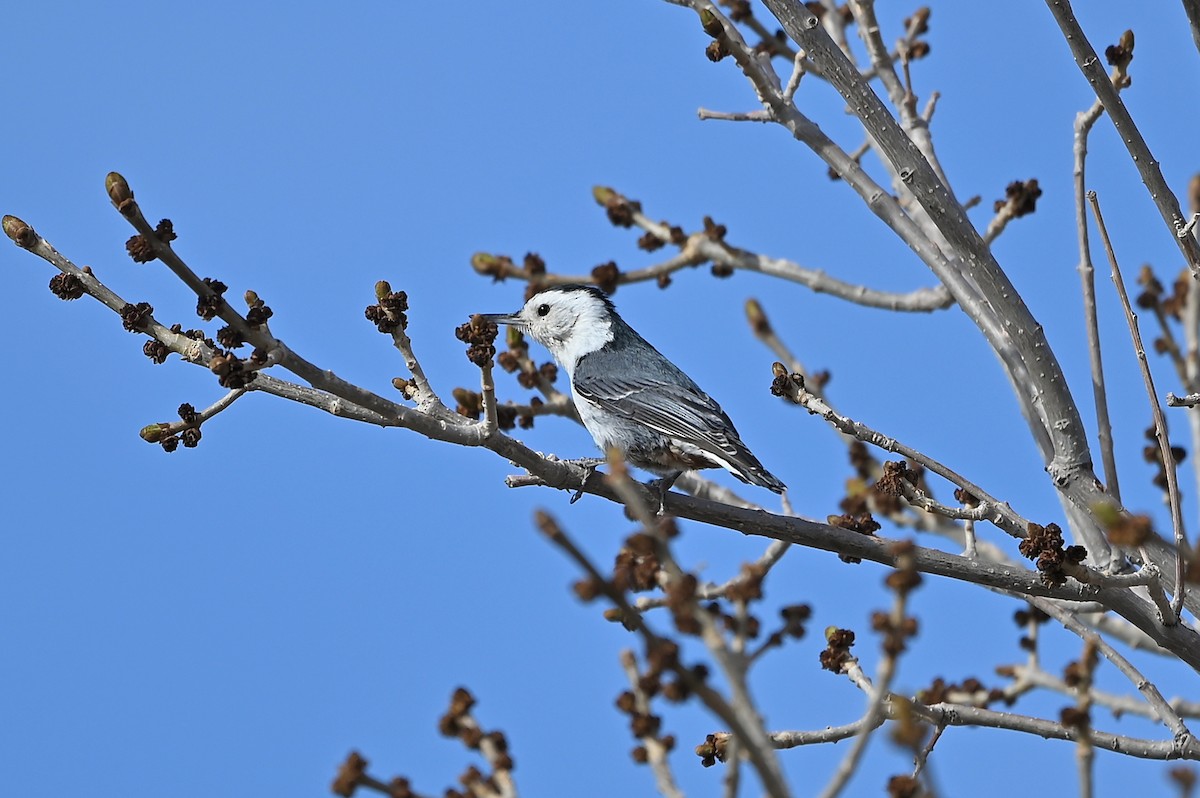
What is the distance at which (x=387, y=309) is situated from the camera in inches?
192

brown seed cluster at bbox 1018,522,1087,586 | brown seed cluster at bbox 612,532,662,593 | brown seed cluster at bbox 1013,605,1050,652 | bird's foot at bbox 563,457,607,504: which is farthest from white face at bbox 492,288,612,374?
brown seed cluster at bbox 612,532,662,593

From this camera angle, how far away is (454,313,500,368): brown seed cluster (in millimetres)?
4621

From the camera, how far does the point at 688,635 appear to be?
2668 mm

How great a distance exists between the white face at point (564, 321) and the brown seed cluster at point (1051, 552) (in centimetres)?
373

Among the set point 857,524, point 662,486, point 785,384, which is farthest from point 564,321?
point 857,524

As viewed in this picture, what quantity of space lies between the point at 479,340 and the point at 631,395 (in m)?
2.55

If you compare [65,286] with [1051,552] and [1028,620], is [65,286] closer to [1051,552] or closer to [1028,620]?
[1051,552]

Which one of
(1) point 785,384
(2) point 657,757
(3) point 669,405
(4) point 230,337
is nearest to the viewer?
(2) point 657,757

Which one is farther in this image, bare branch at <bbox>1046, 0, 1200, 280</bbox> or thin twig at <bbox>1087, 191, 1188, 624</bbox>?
bare branch at <bbox>1046, 0, 1200, 280</bbox>

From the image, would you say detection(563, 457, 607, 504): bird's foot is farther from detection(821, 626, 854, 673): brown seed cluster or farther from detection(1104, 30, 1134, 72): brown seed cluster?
detection(1104, 30, 1134, 72): brown seed cluster

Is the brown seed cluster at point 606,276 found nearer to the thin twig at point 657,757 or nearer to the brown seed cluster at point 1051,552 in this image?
the brown seed cluster at point 1051,552

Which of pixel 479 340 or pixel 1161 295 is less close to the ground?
pixel 1161 295

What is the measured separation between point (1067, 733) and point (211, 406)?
142 inches

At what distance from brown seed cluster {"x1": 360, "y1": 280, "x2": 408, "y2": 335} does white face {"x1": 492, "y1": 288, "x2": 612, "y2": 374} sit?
326cm
